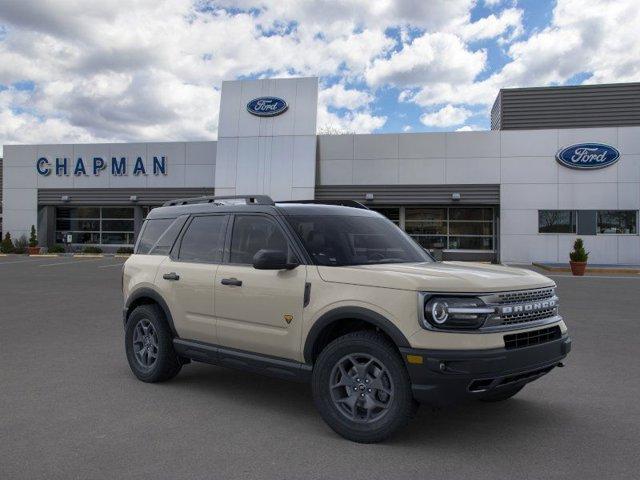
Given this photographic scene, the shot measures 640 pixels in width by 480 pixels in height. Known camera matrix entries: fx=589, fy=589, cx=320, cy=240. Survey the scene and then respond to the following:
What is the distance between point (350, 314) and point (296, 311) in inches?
21.4

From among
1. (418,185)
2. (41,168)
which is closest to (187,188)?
(41,168)

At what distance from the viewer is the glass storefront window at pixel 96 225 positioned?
3478 cm

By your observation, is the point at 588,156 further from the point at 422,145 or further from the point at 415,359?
the point at 415,359

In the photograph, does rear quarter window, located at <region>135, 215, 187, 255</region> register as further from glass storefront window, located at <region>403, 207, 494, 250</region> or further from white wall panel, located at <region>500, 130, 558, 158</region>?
glass storefront window, located at <region>403, 207, 494, 250</region>

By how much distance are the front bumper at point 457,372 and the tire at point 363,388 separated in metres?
0.13

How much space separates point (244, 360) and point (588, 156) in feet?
85.2

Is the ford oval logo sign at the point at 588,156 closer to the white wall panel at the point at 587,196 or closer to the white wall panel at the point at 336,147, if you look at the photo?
the white wall panel at the point at 587,196

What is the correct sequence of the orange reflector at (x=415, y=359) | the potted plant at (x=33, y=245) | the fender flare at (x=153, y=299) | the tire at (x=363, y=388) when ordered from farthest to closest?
the potted plant at (x=33, y=245) → the fender flare at (x=153, y=299) → the tire at (x=363, y=388) → the orange reflector at (x=415, y=359)

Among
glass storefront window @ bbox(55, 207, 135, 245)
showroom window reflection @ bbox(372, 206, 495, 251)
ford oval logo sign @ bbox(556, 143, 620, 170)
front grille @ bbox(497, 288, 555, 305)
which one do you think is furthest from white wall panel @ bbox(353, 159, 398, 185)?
front grille @ bbox(497, 288, 555, 305)

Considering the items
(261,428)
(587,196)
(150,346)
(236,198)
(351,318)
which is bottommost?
(261,428)

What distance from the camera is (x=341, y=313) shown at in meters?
4.46

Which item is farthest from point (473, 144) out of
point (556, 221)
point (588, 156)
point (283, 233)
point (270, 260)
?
point (270, 260)

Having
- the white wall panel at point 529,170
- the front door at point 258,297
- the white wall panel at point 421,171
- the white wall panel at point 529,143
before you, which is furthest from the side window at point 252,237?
the white wall panel at point 529,143

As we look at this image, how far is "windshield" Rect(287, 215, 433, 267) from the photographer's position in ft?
16.4
